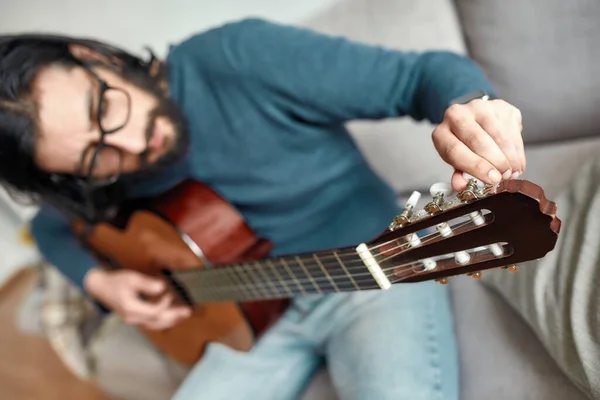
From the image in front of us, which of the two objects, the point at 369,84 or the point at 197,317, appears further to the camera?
the point at 197,317

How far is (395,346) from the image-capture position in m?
0.77

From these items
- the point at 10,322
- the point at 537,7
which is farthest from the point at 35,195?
the point at 10,322

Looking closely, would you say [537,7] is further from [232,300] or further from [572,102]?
[232,300]

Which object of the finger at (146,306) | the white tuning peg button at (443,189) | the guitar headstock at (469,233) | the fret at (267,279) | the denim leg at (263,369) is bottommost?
the denim leg at (263,369)

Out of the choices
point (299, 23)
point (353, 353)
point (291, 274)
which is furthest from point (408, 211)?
point (299, 23)

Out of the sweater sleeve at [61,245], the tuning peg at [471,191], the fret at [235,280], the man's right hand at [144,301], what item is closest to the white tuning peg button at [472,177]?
the tuning peg at [471,191]

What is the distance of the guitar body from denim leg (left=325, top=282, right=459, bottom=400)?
0.16 m

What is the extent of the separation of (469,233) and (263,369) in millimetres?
576

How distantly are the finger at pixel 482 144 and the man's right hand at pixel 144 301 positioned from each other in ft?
2.41

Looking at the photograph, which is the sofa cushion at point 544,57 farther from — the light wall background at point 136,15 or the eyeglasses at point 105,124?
the eyeglasses at point 105,124

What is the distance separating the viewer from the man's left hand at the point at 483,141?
0.47 metres

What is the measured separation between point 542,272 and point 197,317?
0.67 metres

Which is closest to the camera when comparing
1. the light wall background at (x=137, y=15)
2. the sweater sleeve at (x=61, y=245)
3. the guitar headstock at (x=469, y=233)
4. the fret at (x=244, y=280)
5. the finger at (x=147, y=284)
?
the guitar headstock at (x=469, y=233)

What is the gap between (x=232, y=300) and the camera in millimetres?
912
